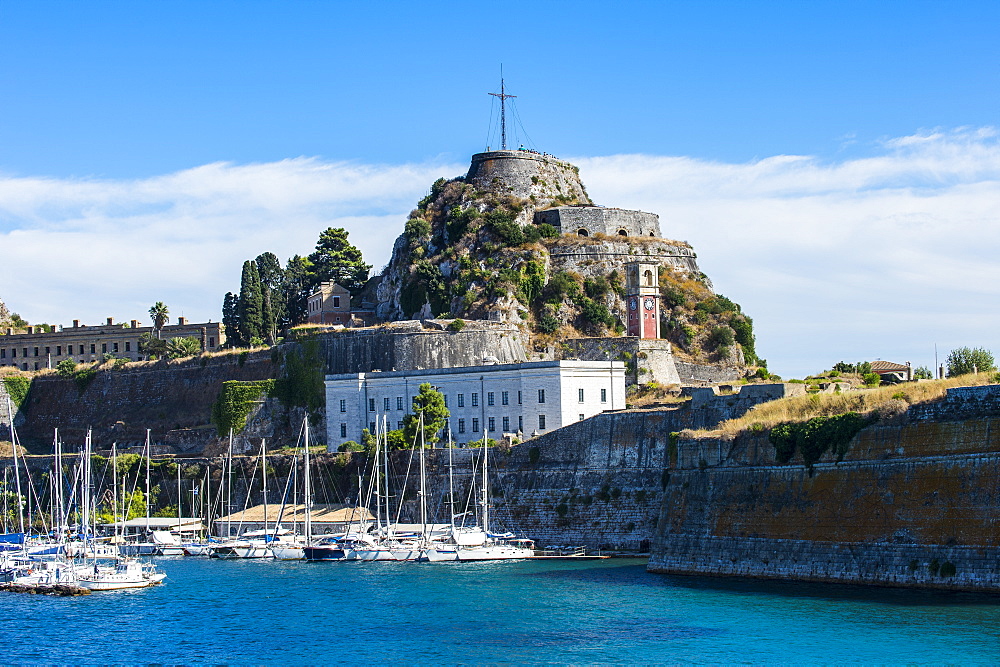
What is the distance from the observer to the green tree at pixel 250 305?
319ft

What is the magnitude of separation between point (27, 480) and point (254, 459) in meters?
14.5

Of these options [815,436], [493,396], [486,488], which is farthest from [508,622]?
[493,396]

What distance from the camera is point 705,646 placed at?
41438mm

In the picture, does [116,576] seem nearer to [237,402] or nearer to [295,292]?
[237,402]

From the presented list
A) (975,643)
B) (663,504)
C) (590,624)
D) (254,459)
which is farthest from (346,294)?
(975,643)

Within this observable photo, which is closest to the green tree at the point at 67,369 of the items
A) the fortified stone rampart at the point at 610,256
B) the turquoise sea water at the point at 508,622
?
the fortified stone rampart at the point at 610,256

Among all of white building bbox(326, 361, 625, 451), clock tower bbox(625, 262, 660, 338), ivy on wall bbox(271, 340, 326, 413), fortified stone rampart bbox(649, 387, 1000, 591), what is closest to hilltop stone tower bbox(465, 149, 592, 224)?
clock tower bbox(625, 262, 660, 338)

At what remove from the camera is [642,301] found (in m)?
86.9

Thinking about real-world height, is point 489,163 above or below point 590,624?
above

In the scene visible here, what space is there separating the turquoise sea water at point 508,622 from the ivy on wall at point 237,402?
26388mm

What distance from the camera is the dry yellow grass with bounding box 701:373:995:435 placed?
1928 inches

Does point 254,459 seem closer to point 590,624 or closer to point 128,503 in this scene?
point 128,503

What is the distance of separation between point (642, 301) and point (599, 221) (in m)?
10.6

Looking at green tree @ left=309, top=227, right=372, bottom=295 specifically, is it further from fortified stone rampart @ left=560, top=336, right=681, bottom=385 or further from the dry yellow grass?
the dry yellow grass
